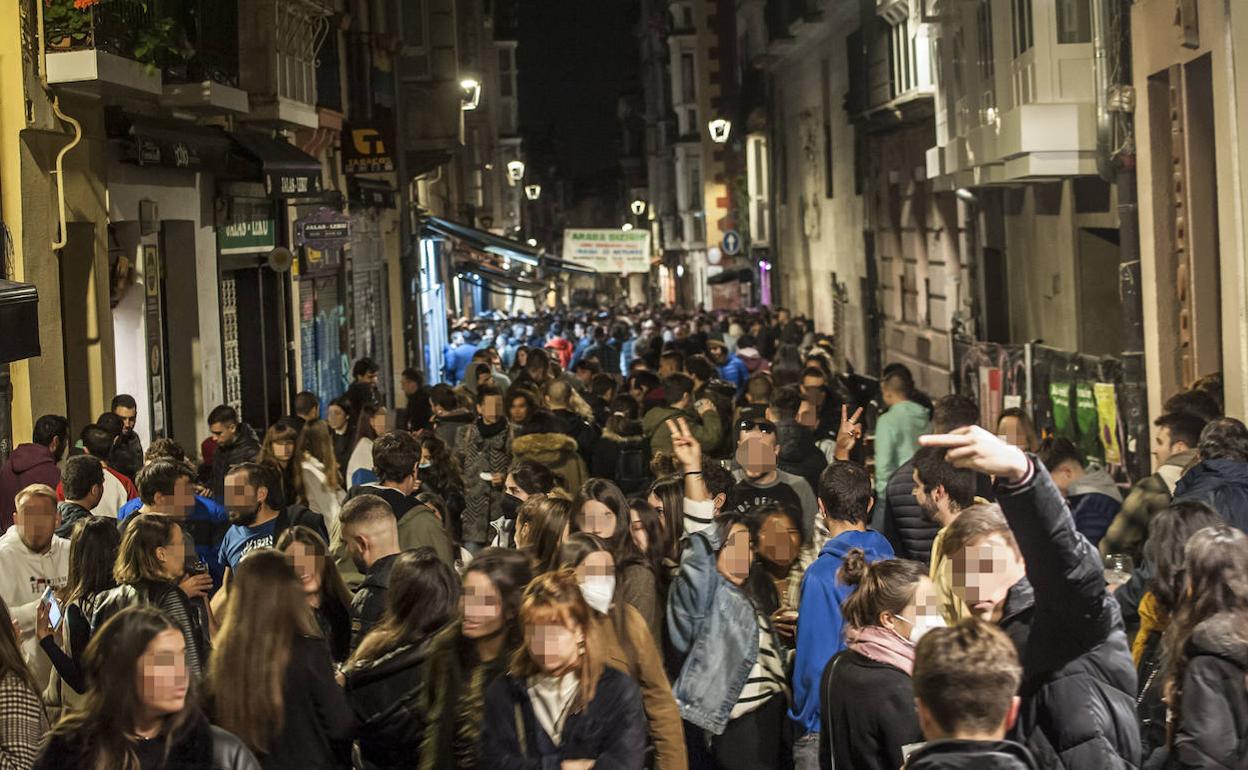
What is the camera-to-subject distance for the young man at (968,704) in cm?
412

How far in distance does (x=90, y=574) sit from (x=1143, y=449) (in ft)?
30.7

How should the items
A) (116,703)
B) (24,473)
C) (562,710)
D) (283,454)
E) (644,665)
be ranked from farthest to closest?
(283,454), (24,473), (644,665), (562,710), (116,703)

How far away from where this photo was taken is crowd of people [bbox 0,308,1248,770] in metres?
4.82

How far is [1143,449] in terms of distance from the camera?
14.1 metres

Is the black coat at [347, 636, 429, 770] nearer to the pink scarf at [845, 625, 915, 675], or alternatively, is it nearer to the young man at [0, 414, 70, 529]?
the pink scarf at [845, 625, 915, 675]

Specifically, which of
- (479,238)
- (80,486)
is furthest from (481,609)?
(479,238)

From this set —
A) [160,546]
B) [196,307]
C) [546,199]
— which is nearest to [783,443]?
[160,546]

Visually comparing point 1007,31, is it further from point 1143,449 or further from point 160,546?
point 160,546

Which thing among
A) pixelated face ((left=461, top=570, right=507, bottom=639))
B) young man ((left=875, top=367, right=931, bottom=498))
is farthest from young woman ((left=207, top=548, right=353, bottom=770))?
young man ((left=875, top=367, right=931, bottom=498))

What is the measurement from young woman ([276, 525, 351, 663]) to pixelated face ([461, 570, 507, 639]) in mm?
1239

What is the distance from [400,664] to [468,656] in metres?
0.34

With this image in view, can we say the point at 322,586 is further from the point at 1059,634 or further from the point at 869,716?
the point at 1059,634

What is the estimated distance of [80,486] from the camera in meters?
9.21

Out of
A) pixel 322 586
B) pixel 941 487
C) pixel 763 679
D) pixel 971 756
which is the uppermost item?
pixel 941 487
